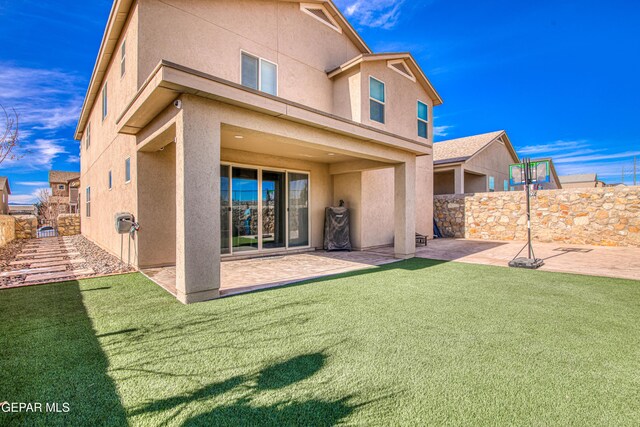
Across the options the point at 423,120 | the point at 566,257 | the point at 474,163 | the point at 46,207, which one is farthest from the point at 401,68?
the point at 46,207

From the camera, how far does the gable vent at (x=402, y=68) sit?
35.5ft

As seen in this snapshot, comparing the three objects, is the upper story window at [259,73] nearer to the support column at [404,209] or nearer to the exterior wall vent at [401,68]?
the support column at [404,209]

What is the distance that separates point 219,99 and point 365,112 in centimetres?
630

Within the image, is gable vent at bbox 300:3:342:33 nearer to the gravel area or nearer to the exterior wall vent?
the exterior wall vent

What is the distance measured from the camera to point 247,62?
26.7 ft

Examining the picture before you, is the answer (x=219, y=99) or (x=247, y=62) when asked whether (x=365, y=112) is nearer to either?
(x=247, y=62)

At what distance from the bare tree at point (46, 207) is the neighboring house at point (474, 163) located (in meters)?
29.2

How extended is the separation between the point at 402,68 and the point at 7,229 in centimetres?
1698

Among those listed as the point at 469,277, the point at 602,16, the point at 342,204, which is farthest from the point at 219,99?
the point at 602,16

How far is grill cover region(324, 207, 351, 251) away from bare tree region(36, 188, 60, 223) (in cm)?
2550

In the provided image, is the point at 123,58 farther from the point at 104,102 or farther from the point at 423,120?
the point at 423,120

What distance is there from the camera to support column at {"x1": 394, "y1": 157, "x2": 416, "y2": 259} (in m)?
8.16

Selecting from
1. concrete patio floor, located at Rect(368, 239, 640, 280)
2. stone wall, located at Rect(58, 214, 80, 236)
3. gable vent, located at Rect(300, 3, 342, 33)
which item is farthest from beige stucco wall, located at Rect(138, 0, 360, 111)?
stone wall, located at Rect(58, 214, 80, 236)

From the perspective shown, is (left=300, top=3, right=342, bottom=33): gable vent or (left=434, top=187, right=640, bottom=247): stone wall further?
(left=434, top=187, right=640, bottom=247): stone wall
